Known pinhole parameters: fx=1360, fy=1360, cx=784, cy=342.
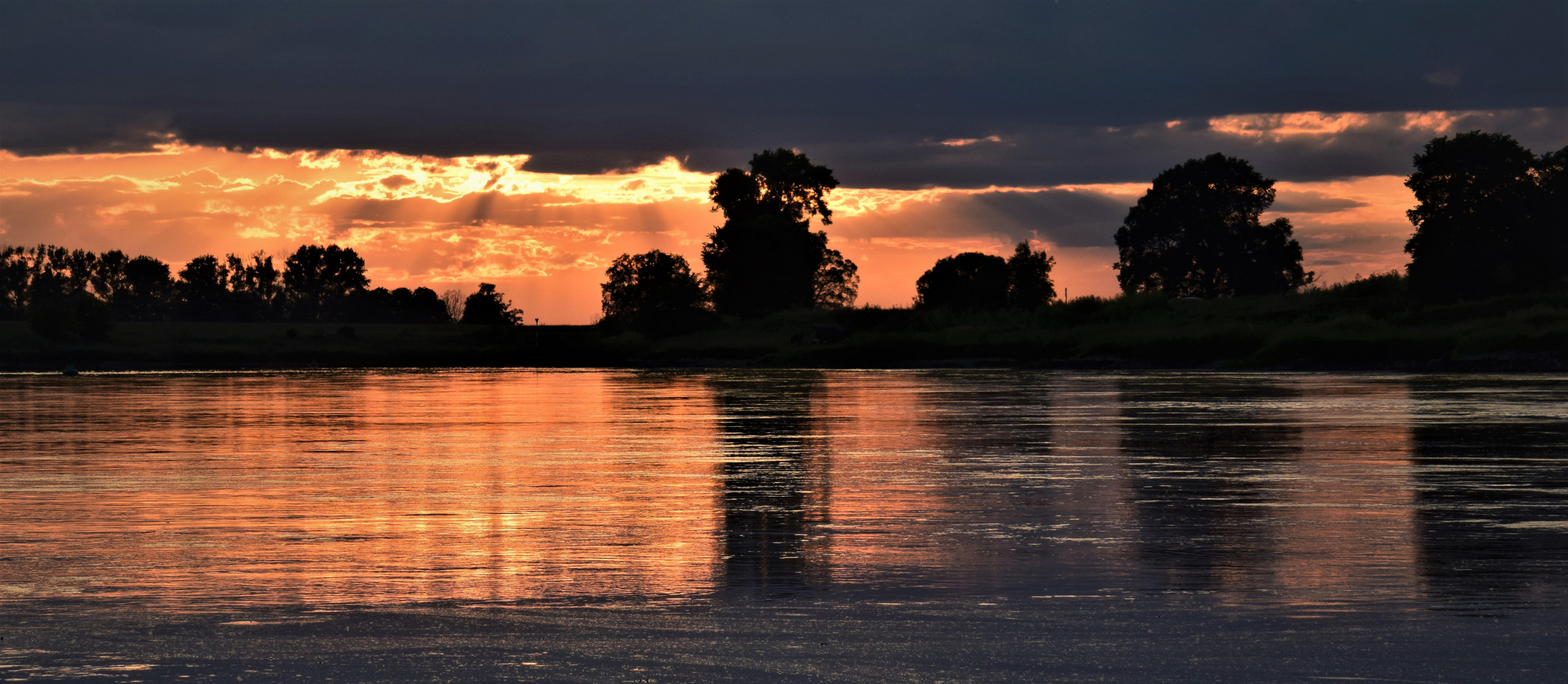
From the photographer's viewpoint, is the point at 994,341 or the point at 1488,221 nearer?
the point at 1488,221

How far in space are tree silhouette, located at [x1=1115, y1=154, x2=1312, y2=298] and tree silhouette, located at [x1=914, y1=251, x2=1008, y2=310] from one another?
13.1 meters

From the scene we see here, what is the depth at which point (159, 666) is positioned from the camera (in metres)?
7.74

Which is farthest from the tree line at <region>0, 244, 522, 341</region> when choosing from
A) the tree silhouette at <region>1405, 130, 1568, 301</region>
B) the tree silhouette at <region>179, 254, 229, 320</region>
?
the tree silhouette at <region>1405, 130, 1568, 301</region>

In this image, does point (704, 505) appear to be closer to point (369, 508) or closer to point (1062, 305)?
point (369, 508)

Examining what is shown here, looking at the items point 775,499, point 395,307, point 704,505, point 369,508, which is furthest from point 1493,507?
point 395,307

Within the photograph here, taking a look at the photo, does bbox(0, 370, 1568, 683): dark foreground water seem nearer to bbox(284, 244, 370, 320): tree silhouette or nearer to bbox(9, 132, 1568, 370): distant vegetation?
bbox(9, 132, 1568, 370): distant vegetation

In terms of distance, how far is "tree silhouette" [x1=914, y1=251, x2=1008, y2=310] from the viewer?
127438mm

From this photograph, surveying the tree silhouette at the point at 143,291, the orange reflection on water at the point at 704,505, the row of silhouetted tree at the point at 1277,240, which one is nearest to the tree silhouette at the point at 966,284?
the row of silhouetted tree at the point at 1277,240

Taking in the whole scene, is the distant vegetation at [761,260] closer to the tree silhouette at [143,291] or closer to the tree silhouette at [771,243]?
the tree silhouette at [771,243]

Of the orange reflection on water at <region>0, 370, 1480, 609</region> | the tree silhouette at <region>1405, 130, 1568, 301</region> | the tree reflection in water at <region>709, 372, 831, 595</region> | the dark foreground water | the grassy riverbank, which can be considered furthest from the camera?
the tree silhouette at <region>1405, 130, 1568, 301</region>

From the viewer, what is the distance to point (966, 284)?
137 metres

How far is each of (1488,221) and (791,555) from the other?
3380 inches

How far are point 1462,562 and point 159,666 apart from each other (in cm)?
954

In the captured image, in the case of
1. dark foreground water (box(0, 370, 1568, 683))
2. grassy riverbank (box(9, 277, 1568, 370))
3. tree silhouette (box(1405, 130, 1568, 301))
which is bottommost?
dark foreground water (box(0, 370, 1568, 683))
